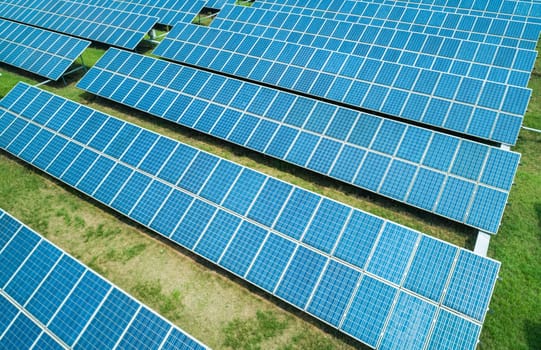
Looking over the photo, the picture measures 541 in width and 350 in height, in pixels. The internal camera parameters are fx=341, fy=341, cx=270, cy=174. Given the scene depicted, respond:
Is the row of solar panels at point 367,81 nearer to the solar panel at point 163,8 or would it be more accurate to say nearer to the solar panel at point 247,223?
the solar panel at point 163,8

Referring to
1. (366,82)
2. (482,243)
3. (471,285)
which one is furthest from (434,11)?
(471,285)

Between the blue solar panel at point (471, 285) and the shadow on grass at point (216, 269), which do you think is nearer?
the blue solar panel at point (471, 285)

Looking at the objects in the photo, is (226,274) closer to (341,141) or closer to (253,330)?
(253,330)

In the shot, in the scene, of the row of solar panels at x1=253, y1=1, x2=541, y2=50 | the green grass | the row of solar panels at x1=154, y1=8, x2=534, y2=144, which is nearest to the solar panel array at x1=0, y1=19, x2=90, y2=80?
the row of solar panels at x1=154, y1=8, x2=534, y2=144

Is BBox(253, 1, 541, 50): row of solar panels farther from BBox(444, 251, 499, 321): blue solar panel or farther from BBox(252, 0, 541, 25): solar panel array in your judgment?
BBox(444, 251, 499, 321): blue solar panel

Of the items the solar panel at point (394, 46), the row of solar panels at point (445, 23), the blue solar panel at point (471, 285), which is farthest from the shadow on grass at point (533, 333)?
the row of solar panels at point (445, 23)

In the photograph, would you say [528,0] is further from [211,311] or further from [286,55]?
[211,311]

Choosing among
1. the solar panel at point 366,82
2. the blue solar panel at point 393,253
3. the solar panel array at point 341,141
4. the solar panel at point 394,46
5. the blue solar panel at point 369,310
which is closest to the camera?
the blue solar panel at point 369,310

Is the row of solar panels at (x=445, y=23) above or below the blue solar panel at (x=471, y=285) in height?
below
